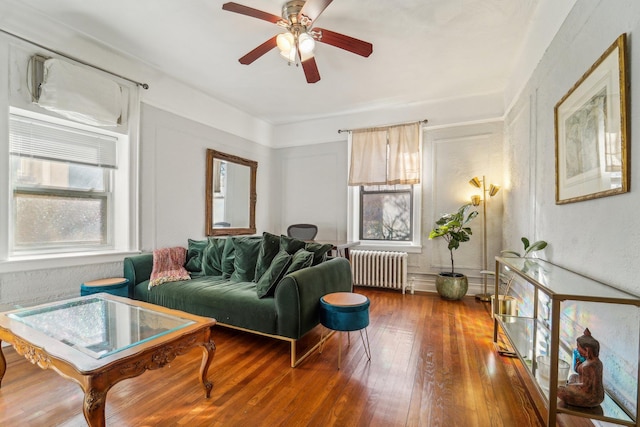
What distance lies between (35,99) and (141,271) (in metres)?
1.87

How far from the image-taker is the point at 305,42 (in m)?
2.24

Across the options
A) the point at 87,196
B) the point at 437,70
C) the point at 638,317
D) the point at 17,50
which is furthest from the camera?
the point at 437,70

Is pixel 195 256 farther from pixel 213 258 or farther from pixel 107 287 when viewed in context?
pixel 107 287

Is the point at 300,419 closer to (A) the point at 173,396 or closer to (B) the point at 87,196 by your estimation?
(A) the point at 173,396

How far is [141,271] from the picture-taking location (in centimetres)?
304

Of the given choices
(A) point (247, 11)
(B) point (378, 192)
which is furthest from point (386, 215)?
(A) point (247, 11)

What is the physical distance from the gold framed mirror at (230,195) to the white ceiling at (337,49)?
41.3 inches

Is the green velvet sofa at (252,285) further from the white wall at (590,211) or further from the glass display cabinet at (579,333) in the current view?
the white wall at (590,211)

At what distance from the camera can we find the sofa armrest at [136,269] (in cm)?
299

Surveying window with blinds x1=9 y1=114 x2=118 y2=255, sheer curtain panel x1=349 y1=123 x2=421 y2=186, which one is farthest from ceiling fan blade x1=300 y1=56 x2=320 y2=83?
window with blinds x1=9 y1=114 x2=118 y2=255

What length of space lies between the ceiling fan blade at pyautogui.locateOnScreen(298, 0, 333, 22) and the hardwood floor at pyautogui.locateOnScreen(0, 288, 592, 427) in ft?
8.60

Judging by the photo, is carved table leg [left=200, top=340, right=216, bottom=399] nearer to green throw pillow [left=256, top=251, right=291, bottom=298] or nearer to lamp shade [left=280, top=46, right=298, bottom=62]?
green throw pillow [left=256, top=251, right=291, bottom=298]

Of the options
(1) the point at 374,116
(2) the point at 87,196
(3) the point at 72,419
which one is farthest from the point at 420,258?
(2) the point at 87,196

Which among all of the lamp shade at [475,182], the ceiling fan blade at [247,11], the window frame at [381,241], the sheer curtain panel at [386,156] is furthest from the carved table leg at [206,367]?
the lamp shade at [475,182]
